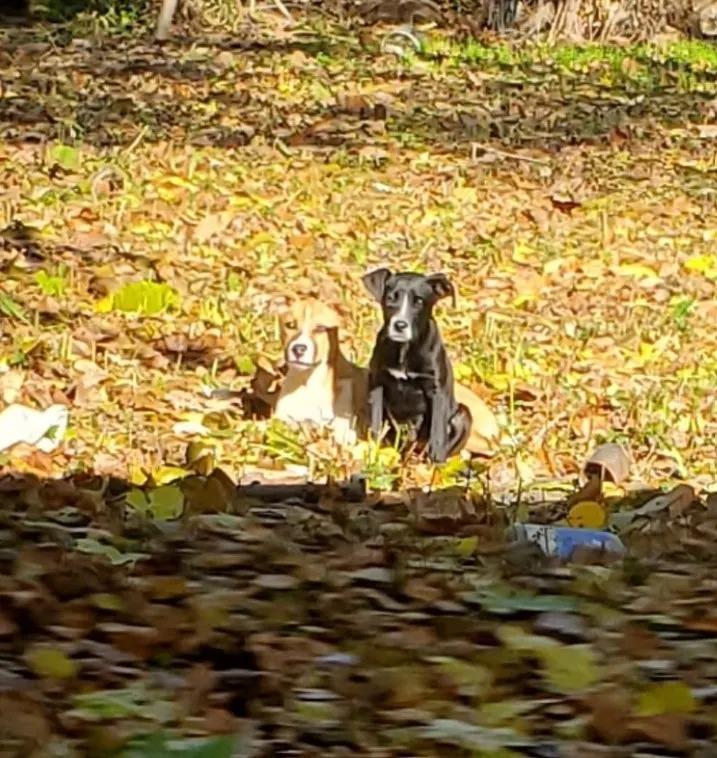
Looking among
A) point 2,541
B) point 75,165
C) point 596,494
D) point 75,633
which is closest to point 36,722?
point 75,633

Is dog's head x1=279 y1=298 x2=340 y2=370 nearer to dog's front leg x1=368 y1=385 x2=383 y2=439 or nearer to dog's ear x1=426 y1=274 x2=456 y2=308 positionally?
dog's front leg x1=368 y1=385 x2=383 y2=439

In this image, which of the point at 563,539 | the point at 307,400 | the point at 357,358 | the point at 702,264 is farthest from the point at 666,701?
the point at 702,264

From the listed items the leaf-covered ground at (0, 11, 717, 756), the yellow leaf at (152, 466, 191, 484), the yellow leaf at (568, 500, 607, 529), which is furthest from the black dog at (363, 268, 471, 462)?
the yellow leaf at (568, 500, 607, 529)

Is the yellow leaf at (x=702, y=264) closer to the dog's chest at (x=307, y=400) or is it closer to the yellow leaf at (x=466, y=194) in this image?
the yellow leaf at (x=466, y=194)

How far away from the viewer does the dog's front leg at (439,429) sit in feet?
21.0

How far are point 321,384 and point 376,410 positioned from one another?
10.0 inches

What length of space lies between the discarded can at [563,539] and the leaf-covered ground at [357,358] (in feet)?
0.37

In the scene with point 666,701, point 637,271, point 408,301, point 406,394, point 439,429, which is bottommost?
point 666,701

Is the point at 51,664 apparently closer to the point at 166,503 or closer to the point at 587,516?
the point at 166,503

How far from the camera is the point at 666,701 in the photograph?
314 cm

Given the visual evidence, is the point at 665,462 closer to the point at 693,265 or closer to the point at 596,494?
the point at 596,494

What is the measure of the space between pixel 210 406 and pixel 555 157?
583 cm

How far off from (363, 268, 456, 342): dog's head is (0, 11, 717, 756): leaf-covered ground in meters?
0.48

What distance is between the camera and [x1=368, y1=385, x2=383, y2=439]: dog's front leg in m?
6.48
